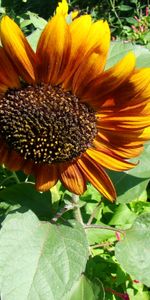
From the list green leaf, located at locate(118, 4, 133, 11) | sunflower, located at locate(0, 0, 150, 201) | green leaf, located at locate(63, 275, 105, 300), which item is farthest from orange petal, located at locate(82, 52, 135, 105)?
green leaf, located at locate(118, 4, 133, 11)

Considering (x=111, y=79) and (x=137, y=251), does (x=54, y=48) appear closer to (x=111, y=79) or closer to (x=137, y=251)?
(x=111, y=79)

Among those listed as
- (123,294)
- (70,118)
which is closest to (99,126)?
(70,118)

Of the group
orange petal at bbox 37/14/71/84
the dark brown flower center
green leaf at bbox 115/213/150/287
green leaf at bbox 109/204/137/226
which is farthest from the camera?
green leaf at bbox 109/204/137/226

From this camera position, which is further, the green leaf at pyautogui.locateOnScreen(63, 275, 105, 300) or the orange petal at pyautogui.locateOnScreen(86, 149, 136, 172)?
the green leaf at pyautogui.locateOnScreen(63, 275, 105, 300)

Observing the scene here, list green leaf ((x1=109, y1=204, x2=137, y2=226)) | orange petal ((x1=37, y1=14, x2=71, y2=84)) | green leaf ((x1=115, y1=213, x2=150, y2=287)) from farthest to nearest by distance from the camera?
green leaf ((x1=109, y1=204, x2=137, y2=226))
green leaf ((x1=115, y1=213, x2=150, y2=287))
orange petal ((x1=37, y1=14, x2=71, y2=84))

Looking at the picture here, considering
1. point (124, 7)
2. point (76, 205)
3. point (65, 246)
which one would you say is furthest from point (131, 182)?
point (124, 7)

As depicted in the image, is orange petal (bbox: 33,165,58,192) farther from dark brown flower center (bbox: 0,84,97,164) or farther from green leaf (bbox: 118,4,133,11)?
green leaf (bbox: 118,4,133,11)

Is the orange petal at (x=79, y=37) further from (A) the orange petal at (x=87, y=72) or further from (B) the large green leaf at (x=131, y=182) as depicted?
(B) the large green leaf at (x=131, y=182)

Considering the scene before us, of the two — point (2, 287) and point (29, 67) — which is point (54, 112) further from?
point (2, 287)
